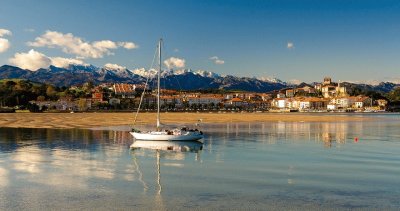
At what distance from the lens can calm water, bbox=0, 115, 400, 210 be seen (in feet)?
50.7

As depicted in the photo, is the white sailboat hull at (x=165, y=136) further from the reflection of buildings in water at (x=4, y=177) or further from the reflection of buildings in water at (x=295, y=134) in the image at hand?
the reflection of buildings in water at (x=4, y=177)

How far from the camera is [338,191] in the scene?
57.6 ft

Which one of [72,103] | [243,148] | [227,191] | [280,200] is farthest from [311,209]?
[72,103]

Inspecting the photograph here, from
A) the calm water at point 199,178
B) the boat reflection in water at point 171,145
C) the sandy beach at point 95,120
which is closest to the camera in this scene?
the calm water at point 199,178

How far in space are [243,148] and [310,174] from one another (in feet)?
40.7

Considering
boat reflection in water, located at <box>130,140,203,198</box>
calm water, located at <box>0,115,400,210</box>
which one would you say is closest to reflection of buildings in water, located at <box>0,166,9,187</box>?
calm water, located at <box>0,115,400,210</box>

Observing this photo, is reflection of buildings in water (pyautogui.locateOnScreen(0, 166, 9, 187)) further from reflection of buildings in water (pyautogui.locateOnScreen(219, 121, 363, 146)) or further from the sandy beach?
the sandy beach

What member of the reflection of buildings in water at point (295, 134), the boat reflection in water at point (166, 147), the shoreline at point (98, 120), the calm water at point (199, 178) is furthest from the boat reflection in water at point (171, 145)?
the shoreline at point (98, 120)

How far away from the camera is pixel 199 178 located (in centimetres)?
2031

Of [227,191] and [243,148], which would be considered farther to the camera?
[243,148]

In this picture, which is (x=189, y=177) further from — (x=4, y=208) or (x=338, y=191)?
(x=4, y=208)

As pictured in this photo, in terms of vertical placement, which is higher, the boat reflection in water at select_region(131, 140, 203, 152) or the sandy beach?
the sandy beach

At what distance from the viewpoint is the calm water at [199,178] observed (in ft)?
50.7

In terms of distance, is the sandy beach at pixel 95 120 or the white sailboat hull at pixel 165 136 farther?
the sandy beach at pixel 95 120
